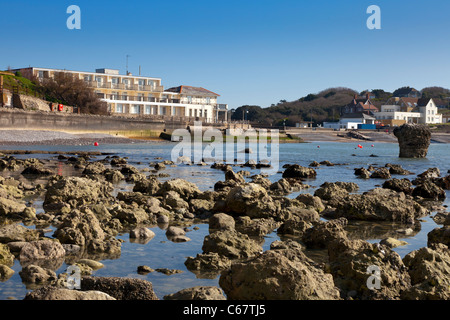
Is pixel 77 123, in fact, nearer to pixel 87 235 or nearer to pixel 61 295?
pixel 87 235

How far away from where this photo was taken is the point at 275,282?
614 centimetres

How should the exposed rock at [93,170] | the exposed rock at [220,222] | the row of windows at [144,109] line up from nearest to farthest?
the exposed rock at [220,222]
the exposed rock at [93,170]
the row of windows at [144,109]

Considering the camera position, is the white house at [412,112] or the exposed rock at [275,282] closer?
the exposed rock at [275,282]

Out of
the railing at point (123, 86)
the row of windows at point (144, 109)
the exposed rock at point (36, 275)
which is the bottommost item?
the exposed rock at point (36, 275)

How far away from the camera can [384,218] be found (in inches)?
521

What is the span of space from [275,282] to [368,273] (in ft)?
5.67

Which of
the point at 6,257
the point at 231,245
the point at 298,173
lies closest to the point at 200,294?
the point at 231,245

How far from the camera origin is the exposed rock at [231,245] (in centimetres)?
908

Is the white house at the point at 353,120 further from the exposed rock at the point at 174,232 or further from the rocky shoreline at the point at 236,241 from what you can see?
the exposed rock at the point at 174,232

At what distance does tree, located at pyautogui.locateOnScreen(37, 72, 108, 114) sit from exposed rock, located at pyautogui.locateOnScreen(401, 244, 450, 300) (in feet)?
270

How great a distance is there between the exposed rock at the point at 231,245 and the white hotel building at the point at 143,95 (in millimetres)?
88804

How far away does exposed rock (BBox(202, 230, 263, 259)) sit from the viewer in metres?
9.08

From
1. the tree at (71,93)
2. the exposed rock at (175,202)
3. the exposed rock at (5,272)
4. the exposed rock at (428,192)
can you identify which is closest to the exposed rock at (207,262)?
the exposed rock at (5,272)

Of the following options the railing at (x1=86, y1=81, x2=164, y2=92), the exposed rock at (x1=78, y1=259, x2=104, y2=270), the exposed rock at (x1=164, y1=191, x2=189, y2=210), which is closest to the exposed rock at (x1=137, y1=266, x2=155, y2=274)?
the exposed rock at (x1=78, y1=259, x2=104, y2=270)
